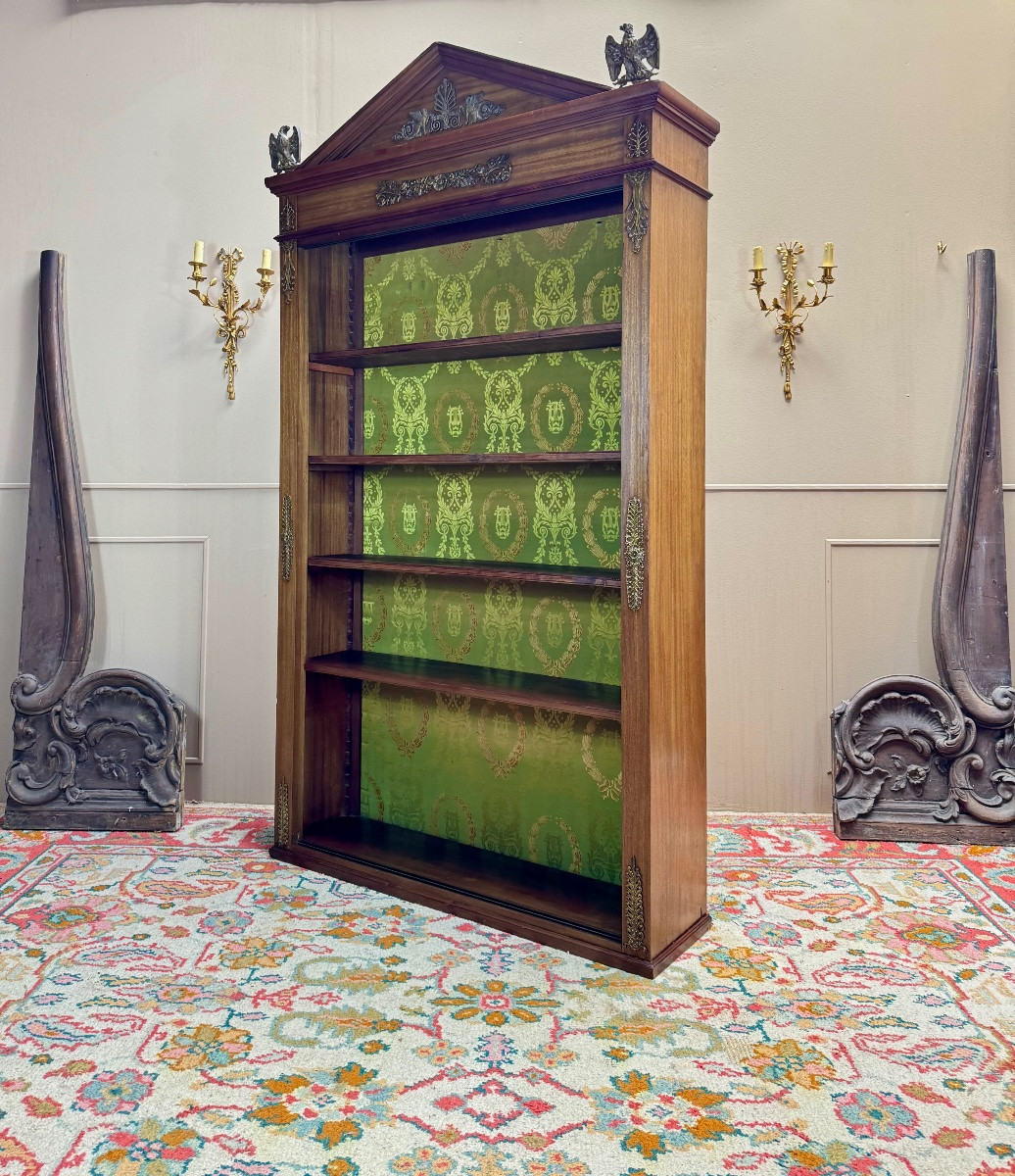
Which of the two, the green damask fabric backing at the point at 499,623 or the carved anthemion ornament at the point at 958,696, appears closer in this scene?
the green damask fabric backing at the point at 499,623

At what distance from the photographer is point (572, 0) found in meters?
3.88

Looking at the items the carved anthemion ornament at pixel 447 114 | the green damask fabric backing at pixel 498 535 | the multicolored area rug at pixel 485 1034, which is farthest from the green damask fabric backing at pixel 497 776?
the carved anthemion ornament at pixel 447 114

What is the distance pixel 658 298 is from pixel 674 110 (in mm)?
488

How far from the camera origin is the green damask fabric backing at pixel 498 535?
3191 millimetres

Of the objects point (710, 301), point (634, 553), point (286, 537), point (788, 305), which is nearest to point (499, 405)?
point (286, 537)

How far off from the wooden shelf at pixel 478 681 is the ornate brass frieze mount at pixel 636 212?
1.24 meters

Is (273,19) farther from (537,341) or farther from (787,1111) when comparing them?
(787,1111)

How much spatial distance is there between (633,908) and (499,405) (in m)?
1.67

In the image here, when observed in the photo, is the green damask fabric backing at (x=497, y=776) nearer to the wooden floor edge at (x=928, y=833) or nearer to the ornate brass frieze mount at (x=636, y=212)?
the wooden floor edge at (x=928, y=833)

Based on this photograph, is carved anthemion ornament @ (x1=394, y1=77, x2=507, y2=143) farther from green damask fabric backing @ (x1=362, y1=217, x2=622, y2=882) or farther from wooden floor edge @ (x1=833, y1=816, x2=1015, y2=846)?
wooden floor edge @ (x1=833, y1=816, x2=1015, y2=846)

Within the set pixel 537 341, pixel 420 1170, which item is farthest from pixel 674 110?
pixel 420 1170

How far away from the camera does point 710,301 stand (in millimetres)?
3896

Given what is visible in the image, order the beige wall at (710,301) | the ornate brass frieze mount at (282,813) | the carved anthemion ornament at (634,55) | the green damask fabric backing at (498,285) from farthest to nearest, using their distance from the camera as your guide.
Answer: the beige wall at (710,301) → the ornate brass frieze mount at (282,813) → the green damask fabric backing at (498,285) → the carved anthemion ornament at (634,55)

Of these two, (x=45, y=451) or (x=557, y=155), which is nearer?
(x=557, y=155)
